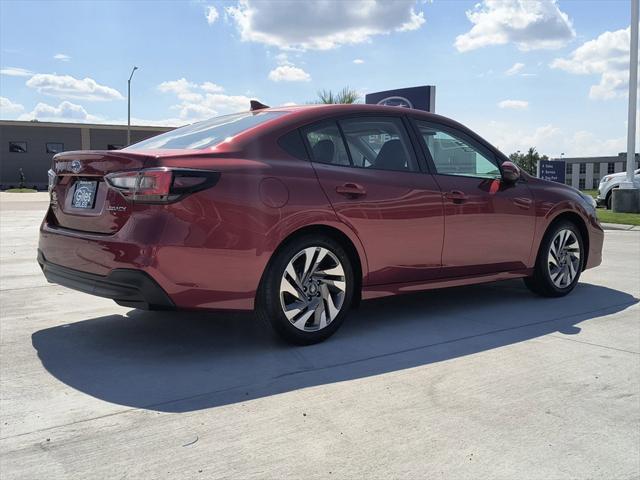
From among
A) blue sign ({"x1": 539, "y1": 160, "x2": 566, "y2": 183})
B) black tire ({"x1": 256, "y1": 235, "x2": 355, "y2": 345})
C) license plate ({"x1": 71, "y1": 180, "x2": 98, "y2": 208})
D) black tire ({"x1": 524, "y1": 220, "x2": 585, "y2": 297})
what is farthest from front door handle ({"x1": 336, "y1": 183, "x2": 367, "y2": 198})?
blue sign ({"x1": 539, "y1": 160, "x2": 566, "y2": 183})

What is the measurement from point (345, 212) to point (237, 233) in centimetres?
83

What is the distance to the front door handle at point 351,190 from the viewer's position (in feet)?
13.7

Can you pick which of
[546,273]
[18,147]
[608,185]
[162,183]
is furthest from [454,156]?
[18,147]

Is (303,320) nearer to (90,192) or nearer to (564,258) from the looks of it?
(90,192)

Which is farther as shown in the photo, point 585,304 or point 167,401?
point 585,304

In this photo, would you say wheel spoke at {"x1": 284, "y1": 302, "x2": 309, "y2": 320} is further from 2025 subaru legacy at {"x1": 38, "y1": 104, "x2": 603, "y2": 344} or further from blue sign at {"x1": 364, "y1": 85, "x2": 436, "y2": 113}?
blue sign at {"x1": 364, "y1": 85, "x2": 436, "y2": 113}

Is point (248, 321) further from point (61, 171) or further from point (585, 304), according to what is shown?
point (585, 304)

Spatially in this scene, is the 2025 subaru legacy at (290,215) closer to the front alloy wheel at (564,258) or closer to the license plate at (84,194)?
the license plate at (84,194)

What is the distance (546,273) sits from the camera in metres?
5.71

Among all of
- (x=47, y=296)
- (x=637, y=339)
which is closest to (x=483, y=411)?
(x=637, y=339)

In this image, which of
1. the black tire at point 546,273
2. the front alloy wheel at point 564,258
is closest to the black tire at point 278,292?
the black tire at point 546,273

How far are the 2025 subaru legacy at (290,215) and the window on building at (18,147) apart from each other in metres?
54.9

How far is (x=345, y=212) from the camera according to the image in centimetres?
416

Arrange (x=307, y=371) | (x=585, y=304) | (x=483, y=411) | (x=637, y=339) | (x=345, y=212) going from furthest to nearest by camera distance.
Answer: (x=585, y=304), (x=637, y=339), (x=345, y=212), (x=307, y=371), (x=483, y=411)
